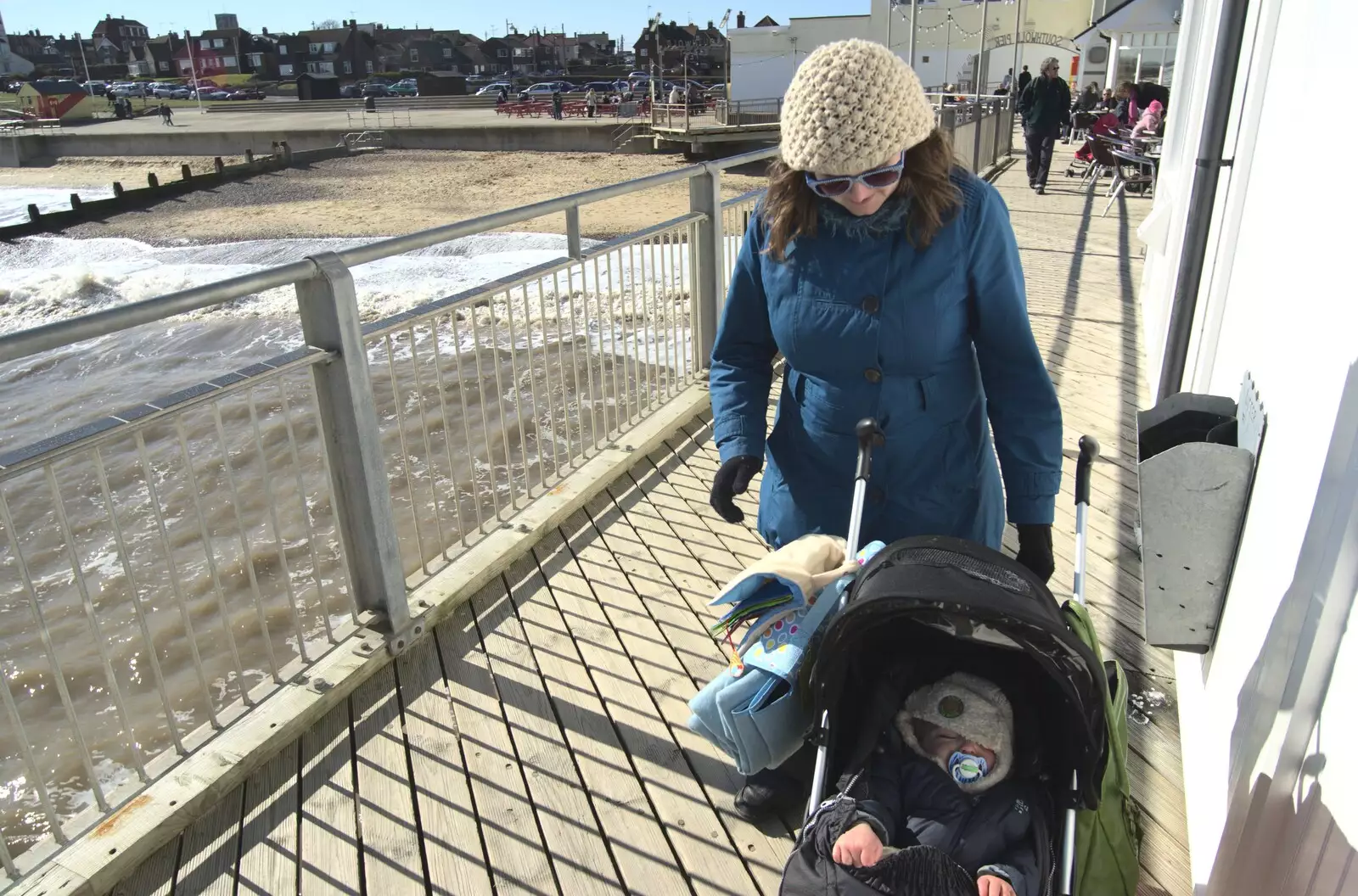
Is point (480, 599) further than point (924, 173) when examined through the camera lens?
Yes

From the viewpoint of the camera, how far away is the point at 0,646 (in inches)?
194

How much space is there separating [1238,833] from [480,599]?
2.61m

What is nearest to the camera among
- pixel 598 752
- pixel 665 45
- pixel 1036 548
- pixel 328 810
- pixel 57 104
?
pixel 1036 548

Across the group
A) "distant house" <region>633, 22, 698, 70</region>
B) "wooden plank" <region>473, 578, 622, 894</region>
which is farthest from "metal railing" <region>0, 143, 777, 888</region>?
"distant house" <region>633, 22, 698, 70</region>

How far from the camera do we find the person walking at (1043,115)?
14.1 m

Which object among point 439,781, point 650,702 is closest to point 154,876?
point 439,781

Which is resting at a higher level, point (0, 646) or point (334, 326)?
point (334, 326)

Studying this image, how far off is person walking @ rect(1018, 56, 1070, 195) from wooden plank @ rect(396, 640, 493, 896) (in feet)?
45.3

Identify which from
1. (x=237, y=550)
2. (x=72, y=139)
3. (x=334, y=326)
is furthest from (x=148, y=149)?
(x=334, y=326)

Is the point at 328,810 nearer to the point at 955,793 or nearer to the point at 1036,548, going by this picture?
the point at 955,793

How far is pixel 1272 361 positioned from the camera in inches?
93.0

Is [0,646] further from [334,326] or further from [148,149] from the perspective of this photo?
[148,149]

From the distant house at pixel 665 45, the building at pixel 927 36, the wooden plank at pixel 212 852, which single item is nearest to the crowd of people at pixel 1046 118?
the wooden plank at pixel 212 852

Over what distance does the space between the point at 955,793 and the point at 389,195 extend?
1351 inches
